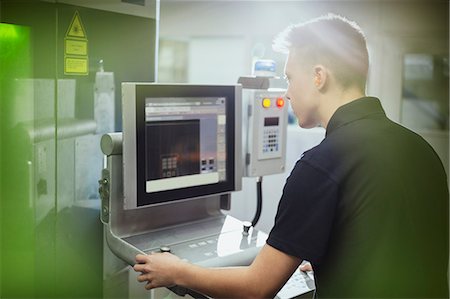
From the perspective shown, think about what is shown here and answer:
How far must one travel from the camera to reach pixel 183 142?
172cm

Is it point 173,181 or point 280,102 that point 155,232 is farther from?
point 280,102

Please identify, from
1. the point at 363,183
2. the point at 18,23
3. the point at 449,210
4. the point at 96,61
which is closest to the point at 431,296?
the point at 449,210

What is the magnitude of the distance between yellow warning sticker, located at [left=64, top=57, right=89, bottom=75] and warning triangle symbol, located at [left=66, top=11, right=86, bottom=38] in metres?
0.08

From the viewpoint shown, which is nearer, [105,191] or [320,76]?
[320,76]

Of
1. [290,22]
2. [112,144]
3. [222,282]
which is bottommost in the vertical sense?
A: [222,282]

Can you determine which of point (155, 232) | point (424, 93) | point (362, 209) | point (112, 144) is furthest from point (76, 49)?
point (424, 93)

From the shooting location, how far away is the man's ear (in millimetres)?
1286

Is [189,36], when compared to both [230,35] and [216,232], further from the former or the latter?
[216,232]

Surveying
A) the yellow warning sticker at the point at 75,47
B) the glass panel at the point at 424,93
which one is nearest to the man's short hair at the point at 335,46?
the yellow warning sticker at the point at 75,47

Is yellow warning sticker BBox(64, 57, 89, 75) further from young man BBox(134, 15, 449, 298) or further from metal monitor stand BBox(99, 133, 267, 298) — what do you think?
young man BBox(134, 15, 449, 298)

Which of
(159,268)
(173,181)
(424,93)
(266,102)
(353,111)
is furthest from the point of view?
(424,93)

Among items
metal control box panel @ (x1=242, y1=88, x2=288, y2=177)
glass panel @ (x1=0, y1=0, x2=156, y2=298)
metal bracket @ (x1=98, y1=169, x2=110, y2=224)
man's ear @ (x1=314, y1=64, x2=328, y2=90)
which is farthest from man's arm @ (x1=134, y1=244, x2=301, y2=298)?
metal control box panel @ (x1=242, y1=88, x2=288, y2=177)

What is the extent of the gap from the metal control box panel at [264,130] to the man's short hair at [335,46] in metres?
0.65

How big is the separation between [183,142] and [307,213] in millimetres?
670
